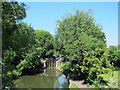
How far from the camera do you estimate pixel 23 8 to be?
116 inches

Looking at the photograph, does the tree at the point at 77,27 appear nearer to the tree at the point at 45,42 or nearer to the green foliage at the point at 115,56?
the green foliage at the point at 115,56

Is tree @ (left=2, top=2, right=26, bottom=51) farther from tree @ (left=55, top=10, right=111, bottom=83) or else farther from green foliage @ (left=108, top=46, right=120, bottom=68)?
green foliage @ (left=108, top=46, right=120, bottom=68)

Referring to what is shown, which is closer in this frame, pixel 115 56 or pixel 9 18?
pixel 9 18

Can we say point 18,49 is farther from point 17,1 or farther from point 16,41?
point 17,1

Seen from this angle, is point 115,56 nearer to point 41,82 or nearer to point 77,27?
point 77,27

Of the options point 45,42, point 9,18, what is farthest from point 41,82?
point 9,18

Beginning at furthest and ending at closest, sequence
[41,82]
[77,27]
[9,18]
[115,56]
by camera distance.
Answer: [115,56] → [41,82] → [77,27] → [9,18]

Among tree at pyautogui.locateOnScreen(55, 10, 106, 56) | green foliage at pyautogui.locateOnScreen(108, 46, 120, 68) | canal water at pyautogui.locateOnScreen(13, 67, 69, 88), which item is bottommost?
canal water at pyautogui.locateOnScreen(13, 67, 69, 88)

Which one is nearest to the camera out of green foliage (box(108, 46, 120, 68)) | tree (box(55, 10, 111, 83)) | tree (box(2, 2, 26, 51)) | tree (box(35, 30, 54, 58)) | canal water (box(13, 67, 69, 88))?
tree (box(2, 2, 26, 51))

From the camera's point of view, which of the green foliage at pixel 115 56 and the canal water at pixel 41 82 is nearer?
the canal water at pixel 41 82

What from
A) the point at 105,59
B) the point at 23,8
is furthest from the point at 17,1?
the point at 105,59

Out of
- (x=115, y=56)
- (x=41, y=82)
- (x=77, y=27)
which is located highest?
(x=77, y=27)

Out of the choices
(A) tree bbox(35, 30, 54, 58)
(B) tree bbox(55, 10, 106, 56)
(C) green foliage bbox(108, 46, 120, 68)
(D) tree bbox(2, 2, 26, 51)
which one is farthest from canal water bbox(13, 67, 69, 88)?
(A) tree bbox(35, 30, 54, 58)

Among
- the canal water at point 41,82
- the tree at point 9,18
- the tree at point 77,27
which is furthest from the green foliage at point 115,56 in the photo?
the tree at point 9,18
